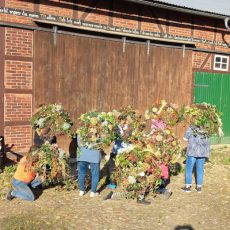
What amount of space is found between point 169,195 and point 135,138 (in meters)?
1.35

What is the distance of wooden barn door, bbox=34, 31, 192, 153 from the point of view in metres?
10.2

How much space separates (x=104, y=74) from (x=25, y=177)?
4.83 meters

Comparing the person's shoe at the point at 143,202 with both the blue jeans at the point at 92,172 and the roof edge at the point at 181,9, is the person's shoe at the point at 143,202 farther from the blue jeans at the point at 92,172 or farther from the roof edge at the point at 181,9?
the roof edge at the point at 181,9

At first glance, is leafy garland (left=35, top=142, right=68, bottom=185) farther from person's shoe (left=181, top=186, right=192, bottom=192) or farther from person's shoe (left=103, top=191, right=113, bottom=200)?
person's shoe (left=181, top=186, right=192, bottom=192)

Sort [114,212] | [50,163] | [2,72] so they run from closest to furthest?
[114,212] < [50,163] < [2,72]

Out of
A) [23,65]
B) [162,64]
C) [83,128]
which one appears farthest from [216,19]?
[83,128]

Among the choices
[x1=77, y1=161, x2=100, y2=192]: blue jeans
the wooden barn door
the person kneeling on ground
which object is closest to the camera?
the person kneeling on ground

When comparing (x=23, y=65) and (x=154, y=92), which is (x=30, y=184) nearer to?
(x=23, y=65)

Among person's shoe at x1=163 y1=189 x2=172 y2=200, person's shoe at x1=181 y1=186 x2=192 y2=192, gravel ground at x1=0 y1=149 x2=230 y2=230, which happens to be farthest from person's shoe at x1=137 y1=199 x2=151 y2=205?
person's shoe at x1=181 y1=186 x2=192 y2=192

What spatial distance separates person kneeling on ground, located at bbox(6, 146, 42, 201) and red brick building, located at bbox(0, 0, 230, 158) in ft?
8.49

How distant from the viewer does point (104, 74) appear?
37.2 ft

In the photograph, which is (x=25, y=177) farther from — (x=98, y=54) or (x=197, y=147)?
(x=98, y=54)

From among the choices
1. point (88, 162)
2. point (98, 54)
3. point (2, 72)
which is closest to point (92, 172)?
point (88, 162)

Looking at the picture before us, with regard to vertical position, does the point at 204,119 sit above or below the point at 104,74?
below
